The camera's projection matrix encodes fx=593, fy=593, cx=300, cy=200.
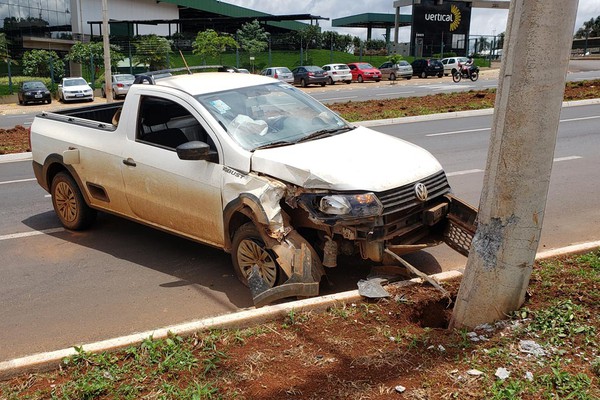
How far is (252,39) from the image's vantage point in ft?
184

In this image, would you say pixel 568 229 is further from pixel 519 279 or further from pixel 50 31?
pixel 50 31

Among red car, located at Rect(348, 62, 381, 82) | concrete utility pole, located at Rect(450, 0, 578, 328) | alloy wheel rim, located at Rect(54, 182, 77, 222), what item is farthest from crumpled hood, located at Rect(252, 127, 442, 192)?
red car, located at Rect(348, 62, 381, 82)

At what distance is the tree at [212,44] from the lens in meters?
49.3

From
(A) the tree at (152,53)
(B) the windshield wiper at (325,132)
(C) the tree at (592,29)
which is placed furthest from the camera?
(C) the tree at (592,29)

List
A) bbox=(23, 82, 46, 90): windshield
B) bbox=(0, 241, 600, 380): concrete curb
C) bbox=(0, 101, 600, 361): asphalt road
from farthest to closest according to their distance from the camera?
bbox=(23, 82, 46, 90): windshield
bbox=(0, 101, 600, 361): asphalt road
bbox=(0, 241, 600, 380): concrete curb

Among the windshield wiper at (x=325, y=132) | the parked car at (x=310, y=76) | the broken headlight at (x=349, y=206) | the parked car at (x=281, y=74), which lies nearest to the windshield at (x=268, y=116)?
the windshield wiper at (x=325, y=132)

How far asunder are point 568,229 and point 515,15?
4288 millimetres

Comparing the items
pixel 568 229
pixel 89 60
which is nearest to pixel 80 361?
pixel 568 229

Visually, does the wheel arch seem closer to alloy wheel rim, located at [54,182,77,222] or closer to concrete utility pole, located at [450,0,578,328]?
alloy wheel rim, located at [54,182,77,222]

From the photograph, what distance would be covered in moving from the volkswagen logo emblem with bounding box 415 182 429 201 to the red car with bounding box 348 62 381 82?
41722mm

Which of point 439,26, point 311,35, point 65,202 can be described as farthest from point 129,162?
point 439,26

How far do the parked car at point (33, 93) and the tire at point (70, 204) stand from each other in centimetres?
Answer: 3071

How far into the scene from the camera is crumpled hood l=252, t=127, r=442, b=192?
4.78 meters

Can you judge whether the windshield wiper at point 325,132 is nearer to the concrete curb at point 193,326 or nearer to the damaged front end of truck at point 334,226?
the damaged front end of truck at point 334,226
